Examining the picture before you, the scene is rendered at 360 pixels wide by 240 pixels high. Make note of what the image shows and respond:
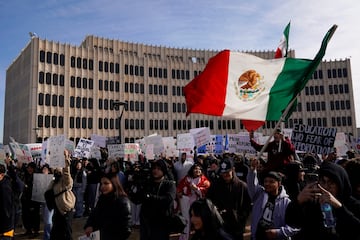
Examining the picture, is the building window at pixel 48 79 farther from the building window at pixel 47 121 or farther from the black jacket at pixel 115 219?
the black jacket at pixel 115 219

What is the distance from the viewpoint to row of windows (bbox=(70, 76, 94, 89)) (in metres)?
53.8

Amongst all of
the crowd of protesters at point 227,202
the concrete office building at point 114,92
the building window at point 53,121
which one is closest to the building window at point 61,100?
the concrete office building at point 114,92

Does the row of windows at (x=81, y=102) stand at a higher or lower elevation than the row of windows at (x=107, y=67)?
lower

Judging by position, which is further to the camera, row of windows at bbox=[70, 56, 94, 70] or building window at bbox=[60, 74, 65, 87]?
row of windows at bbox=[70, 56, 94, 70]

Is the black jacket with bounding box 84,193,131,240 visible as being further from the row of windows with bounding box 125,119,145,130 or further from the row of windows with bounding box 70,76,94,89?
the row of windows with bounding box 125,119,145,130

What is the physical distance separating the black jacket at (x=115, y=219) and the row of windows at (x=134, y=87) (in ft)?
182

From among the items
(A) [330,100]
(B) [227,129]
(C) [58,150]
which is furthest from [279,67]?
(A) [330,100]

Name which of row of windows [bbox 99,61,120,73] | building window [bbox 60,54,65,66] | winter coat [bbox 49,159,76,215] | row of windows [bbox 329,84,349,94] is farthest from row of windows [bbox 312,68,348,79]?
winter coat [bbox 49,159,76,215]

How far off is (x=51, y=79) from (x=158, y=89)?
18.6m

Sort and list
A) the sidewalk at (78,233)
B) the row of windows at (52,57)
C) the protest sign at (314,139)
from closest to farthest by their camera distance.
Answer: the protest sign at (314,139)
the sidewalk at (78,233)
the row of windows at (52,57)

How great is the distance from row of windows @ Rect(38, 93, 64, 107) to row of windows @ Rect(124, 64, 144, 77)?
40.6 feet

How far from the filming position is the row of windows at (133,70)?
5953 cm

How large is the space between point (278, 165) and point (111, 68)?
54.3 meters

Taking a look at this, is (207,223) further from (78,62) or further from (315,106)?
(315,106)
